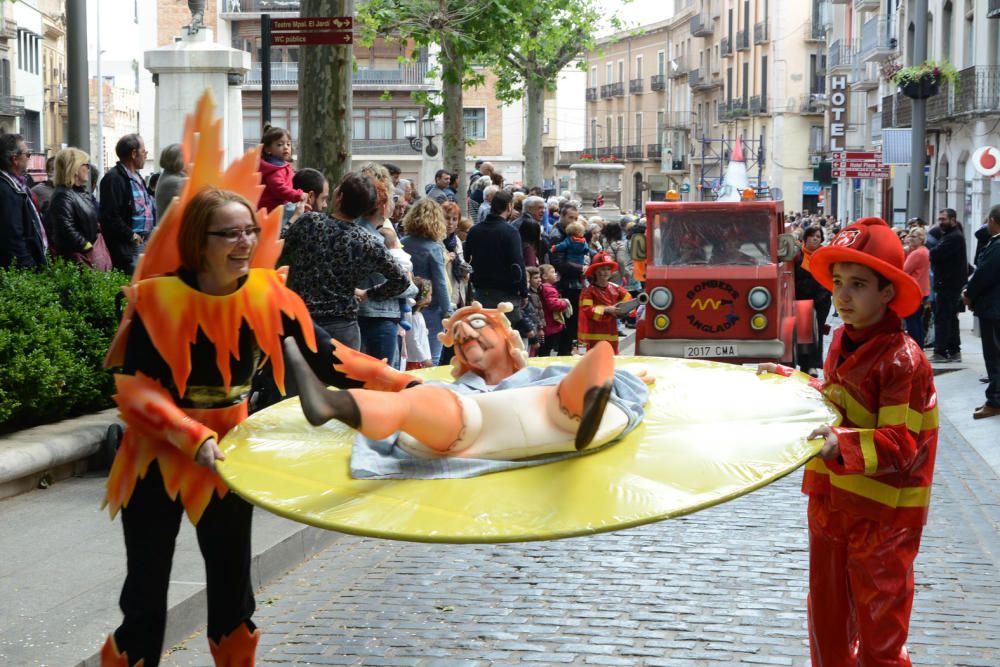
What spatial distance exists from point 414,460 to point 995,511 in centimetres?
612

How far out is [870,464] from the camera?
170 inches

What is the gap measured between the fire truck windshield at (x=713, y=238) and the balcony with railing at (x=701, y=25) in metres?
82.2

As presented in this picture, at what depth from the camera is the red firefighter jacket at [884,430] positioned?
4.37 metres

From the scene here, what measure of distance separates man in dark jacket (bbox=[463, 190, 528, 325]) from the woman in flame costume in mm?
8452

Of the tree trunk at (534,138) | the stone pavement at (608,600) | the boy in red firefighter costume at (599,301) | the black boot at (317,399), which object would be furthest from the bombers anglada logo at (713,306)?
the tree trunk at (534,138)

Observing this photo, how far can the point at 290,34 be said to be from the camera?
39.0 ft

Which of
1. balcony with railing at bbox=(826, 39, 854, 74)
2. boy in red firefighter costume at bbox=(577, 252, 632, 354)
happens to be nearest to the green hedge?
boy in red firefighter costume at bbox=(577, 252, 632, 354)


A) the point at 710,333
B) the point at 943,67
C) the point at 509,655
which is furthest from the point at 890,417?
the point at 943,67

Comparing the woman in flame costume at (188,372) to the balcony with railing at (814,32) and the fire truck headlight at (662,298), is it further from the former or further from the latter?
the balcony with railing at (814,32)

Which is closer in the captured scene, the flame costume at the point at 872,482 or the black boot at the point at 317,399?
the black boot at the point at 317,399

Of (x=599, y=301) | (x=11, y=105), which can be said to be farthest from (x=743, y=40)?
(x=599, y=301)

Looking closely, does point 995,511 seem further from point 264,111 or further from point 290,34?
point 264,111

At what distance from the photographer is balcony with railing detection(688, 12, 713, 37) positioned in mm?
94750

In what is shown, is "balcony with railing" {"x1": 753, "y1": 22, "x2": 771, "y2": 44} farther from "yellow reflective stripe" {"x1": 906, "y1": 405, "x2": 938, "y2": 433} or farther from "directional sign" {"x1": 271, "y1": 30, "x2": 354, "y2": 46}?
"yellow reflective stripe" {"x1": 906, "y1": 405, "x2": 938, "y2": 433}
